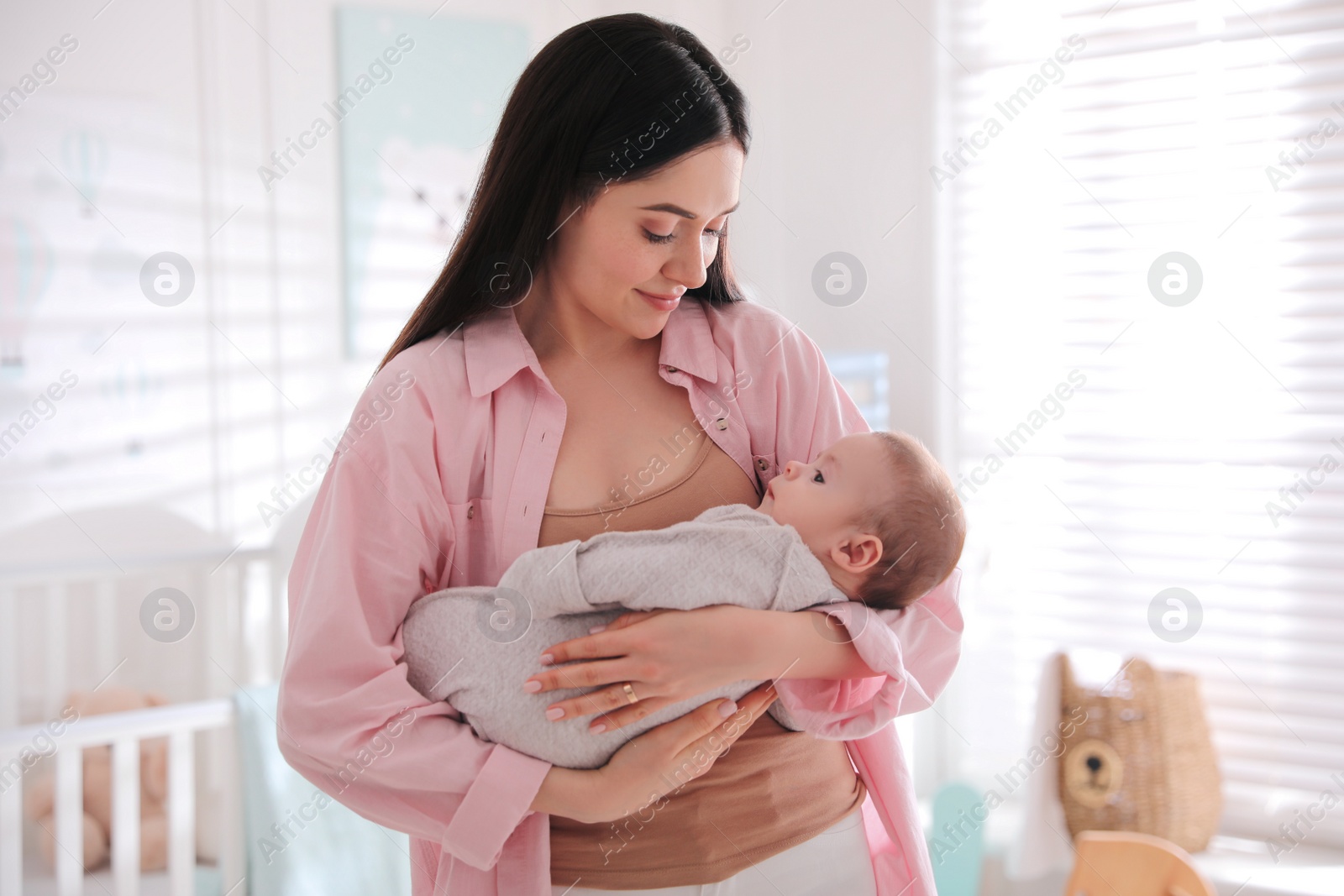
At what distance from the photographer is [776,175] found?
3105 millimetres

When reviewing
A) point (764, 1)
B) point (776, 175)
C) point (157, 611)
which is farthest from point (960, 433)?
point (157, 611)

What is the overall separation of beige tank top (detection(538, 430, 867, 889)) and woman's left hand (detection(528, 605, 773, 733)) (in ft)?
0.40

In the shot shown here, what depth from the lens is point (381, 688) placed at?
A: 3.52 ft

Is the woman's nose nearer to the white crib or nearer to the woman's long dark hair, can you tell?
the woman's long dark hair

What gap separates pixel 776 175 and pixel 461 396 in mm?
2115

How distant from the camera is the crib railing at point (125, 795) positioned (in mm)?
1824

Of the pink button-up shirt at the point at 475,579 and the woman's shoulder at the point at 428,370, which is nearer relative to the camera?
the pink button-up shirt at the point at 475,579

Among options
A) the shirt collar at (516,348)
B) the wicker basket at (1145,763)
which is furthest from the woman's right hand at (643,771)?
the wicker basket at (1145,763)

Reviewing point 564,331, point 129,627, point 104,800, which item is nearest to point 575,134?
point 564,331

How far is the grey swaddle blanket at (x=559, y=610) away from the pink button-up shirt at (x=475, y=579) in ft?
0.10

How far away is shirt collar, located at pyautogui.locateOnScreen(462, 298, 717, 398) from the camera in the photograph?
123 centimetres

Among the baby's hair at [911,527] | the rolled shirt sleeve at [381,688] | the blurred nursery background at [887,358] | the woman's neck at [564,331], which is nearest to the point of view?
the rolled shirt sleeve at [381,688]

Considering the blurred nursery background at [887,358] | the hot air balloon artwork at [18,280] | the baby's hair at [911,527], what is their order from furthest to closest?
the hot air balloon artwork at [18,280] < the blurred nursery background at [887,358] < the baby's hair at [911,527]

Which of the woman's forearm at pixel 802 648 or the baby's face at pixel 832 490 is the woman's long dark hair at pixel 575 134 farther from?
→ the woman's forearm at pixel 802 648
